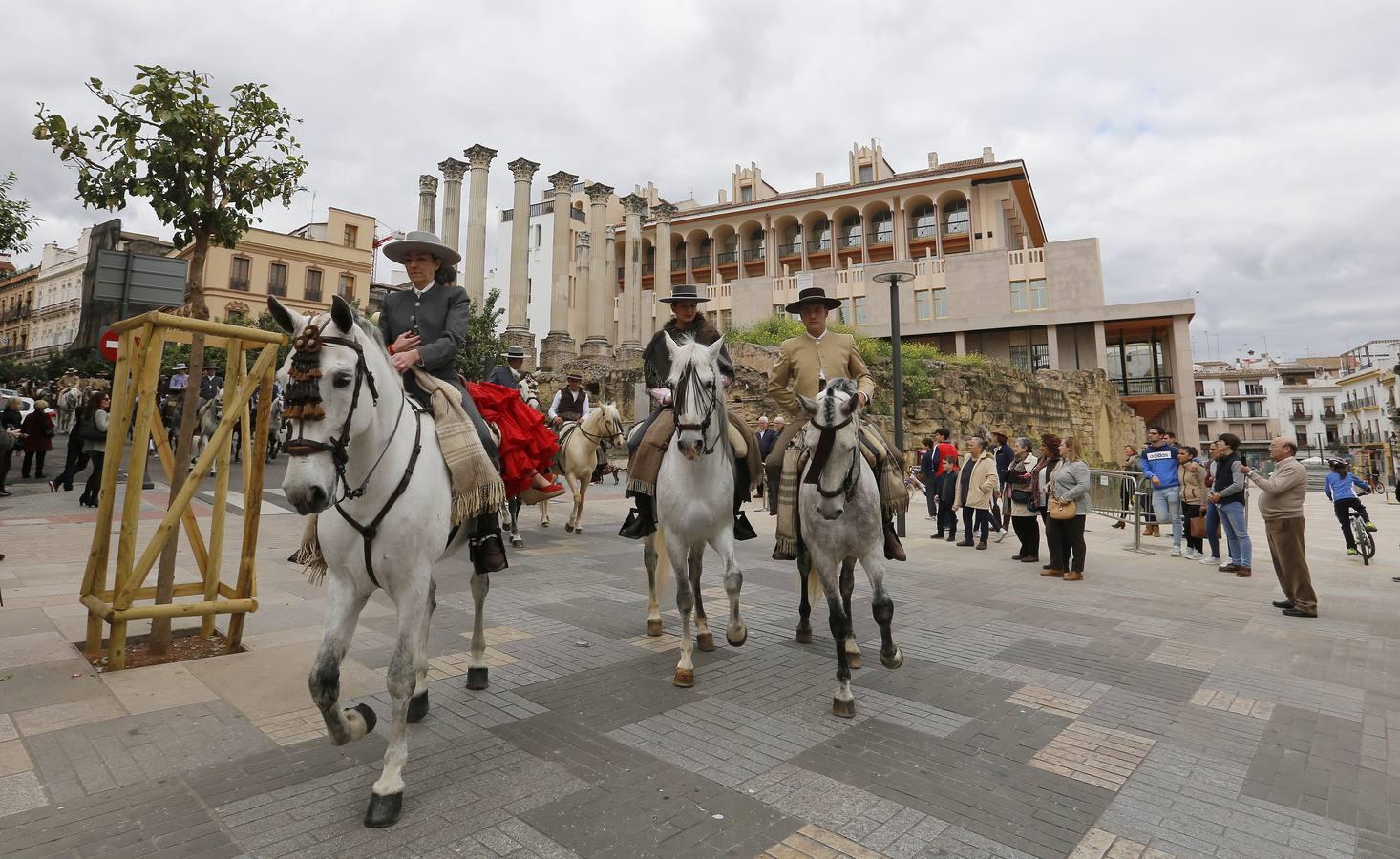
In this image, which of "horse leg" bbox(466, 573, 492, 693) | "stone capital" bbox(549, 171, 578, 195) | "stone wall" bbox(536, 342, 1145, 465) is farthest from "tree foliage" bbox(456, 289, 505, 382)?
"horse leg" bbox(466, 573, 492, 693)

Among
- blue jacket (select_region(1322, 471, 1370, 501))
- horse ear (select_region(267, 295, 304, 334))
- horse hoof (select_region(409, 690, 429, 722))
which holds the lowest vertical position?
horse hoof (select_region(409, 690, 429, 722))

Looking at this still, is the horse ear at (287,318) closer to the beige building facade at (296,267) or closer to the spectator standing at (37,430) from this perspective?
the spectator standing at (37,430)

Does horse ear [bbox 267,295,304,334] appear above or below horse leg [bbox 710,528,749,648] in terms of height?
above

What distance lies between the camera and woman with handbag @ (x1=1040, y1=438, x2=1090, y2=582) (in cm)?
904

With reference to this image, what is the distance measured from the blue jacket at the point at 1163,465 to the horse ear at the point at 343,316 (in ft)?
41.6

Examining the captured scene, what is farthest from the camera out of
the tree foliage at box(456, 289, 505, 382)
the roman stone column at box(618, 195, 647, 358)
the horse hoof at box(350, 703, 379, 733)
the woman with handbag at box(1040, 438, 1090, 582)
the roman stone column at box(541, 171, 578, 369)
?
the roman stone column at box(618, 195, 647, 358)

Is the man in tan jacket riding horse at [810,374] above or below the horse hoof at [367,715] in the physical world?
above

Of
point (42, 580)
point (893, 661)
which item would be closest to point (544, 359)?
point (42, 580)

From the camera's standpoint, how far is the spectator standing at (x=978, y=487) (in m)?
11.4

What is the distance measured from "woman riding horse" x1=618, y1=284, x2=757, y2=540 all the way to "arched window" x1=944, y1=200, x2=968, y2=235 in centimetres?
4873

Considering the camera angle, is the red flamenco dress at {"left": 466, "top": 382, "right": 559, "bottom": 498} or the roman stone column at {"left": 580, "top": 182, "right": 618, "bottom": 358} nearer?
the red flamenco dress at {"left": 466, "top": 382, "right": 559, "bottom": 498}

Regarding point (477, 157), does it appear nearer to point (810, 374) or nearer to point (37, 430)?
point (37, 430)

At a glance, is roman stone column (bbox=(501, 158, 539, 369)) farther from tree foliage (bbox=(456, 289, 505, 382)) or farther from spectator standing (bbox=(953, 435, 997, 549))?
spectator standing (bbox=(953, 435, 997, 549))

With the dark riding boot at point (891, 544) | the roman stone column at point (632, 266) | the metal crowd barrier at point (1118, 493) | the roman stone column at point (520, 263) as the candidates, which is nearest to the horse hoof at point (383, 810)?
the dark riding boot at point (891, 544)
